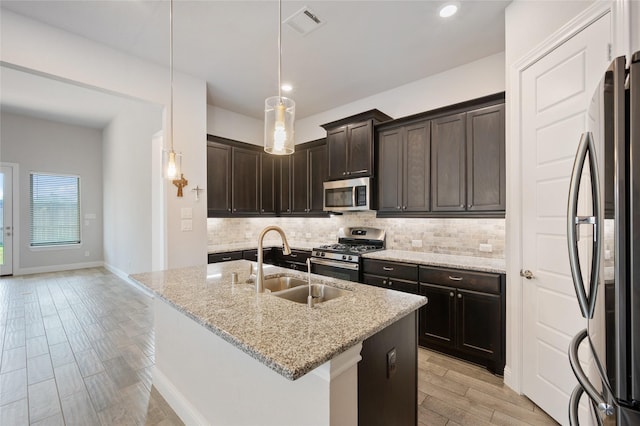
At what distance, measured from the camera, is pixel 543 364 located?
195cm

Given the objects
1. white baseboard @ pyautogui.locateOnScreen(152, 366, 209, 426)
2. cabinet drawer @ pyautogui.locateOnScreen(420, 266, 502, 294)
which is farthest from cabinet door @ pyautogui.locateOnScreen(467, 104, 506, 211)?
white baseboard @ pyautogui.locateOnScreen(152, 366, 209, 426)

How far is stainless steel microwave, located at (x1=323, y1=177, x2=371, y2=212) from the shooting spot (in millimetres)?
3635

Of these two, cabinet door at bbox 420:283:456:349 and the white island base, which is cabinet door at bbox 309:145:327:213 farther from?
the white island base

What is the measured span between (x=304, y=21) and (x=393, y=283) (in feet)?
9.02

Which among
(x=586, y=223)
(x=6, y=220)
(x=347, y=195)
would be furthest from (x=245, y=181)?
(x=6, y=220)

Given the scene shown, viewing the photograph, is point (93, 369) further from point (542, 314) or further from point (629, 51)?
point (629, 51)

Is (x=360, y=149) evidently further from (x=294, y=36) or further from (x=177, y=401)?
(x=177, y=401)

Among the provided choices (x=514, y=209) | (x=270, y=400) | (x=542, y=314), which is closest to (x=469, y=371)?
(x=542, y=314)

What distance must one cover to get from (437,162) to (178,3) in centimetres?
289

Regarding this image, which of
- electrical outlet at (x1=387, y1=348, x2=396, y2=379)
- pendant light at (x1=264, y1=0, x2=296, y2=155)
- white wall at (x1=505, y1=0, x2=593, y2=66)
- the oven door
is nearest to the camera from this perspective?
electrical outlet at (x1=387, y1=348, x2=396, y2=379)

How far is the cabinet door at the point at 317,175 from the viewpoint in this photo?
4277mm

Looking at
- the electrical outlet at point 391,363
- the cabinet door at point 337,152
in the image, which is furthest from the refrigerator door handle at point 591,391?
the cabinet door at point 337,152

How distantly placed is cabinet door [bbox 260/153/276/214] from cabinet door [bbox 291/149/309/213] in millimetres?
412

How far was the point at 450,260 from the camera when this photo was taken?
9.39 ft
